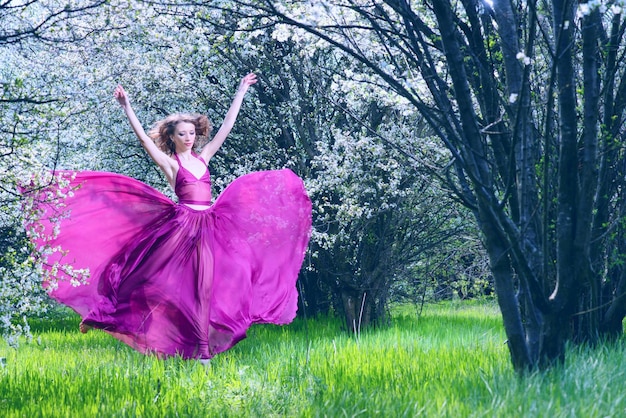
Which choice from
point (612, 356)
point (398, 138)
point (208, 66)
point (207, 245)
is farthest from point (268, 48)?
point (612, 356)

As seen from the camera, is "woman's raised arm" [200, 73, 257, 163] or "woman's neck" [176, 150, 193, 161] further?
"woman's neck" [176, 150, 193, 161]

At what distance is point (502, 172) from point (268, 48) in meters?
4.61

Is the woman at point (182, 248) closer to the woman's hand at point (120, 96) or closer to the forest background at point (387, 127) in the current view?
the woman's hand at point (120, 96)

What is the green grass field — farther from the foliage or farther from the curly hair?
the curly hair

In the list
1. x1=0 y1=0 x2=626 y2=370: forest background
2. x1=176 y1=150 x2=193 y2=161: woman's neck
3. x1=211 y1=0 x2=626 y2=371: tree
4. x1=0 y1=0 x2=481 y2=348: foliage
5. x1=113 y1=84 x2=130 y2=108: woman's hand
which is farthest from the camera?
x1=0 y1=0 x2=481 y2=348: foliage

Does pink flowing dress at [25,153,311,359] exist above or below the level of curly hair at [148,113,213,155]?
below

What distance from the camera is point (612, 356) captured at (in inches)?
244

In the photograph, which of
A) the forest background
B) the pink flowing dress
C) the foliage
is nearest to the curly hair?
the pink flowing dress

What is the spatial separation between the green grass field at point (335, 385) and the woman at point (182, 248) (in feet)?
1.13

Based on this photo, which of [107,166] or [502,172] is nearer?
[502,172]

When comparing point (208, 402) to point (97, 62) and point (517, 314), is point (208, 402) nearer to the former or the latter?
point (517, 314)

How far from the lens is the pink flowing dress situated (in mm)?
7105

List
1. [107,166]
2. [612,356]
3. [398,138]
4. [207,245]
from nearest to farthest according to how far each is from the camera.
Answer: [612,356] < [207,245] < [398,138] < [107,166]

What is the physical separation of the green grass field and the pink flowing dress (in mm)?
348
